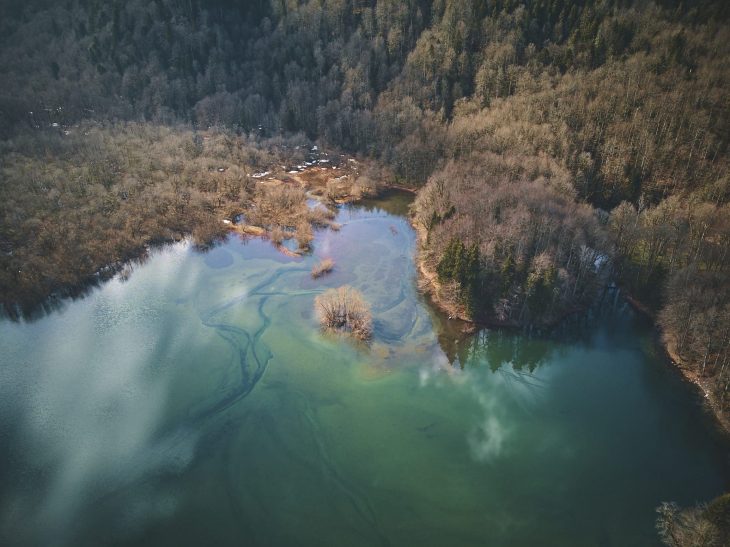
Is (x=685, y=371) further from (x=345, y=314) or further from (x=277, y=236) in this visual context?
(x=277, y=236)

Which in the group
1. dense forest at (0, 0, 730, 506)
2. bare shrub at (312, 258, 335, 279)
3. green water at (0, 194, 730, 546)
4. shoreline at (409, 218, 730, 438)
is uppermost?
dense forest at (0, 0, 730, 506)

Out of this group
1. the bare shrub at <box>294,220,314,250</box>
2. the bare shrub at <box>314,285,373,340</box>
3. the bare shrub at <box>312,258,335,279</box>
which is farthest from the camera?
the bare shrub at <box>294,220,314,250</box>

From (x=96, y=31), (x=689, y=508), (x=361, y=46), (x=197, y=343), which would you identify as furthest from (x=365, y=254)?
(x=96, y=31)

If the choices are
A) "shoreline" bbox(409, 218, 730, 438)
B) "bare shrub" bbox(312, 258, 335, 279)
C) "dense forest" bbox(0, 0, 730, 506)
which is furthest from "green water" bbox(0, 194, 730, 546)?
"dense forest" bbox(0, 0, 730, 506)

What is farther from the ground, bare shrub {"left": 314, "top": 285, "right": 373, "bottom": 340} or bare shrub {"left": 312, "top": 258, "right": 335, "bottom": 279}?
bare shrub {"left": 314, "top": 285, "right": 373, "bottom": 340}

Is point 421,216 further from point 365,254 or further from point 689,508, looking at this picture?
point 689,508

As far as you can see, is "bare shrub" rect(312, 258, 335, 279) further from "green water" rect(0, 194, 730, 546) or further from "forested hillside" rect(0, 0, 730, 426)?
"forested hillside" rect(0, 0, 730, 426)

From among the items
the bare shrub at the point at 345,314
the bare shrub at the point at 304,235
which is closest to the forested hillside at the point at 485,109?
the bare shrub at the point at 345,314
